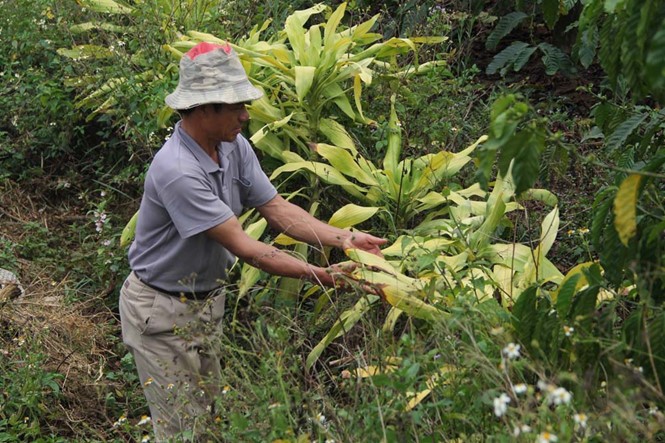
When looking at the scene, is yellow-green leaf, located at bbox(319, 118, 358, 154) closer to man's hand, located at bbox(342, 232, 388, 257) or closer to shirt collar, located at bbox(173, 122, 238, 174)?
man's hand, located at bbox(342, 232, 388, 257)

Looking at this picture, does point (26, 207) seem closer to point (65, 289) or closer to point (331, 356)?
point (65, 289)

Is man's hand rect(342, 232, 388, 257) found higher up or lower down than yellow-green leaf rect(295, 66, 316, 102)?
lower down

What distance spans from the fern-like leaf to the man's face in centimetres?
338

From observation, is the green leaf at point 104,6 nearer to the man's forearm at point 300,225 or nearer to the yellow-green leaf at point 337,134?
the yellow-green leaf at point 337,134

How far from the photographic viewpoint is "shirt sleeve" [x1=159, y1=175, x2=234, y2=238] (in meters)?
4.06

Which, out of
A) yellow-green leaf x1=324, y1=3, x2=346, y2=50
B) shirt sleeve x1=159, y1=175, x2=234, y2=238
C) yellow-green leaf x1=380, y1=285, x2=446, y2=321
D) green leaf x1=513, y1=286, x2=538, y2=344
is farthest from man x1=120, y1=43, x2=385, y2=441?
yellow-green leaf x1=324, y1=3, x2=346, y2=50

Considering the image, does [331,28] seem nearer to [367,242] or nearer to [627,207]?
[367,242]

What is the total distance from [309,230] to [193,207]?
653mm

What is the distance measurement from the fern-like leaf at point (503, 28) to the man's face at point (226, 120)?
11.1ft

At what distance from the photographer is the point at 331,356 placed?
491 centimetres

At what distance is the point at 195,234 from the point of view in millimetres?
4152

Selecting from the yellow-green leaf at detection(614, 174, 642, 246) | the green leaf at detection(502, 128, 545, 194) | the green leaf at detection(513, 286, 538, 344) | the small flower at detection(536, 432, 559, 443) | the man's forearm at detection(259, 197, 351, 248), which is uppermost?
the green leaf at detection(502, 128, 545, 194)

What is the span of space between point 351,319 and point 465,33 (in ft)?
12.3

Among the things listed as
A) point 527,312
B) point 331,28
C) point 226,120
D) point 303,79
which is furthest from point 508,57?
point 527,312
